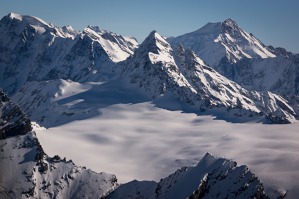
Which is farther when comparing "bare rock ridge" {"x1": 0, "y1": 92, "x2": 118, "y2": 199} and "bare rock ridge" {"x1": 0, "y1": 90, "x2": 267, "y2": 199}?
"bare rock ridge" {"x1": 0, "y1": 92, "x2": 118, "y2": 199}

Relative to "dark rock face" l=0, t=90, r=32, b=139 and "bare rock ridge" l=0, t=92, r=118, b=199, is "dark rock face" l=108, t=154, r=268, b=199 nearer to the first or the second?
"bare rock ridge" l=0, t=92, r=118, b=199

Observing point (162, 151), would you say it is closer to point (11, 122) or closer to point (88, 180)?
point (88, 180)

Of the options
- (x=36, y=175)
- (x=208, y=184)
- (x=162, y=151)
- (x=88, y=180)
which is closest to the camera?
(x=208, y=184)

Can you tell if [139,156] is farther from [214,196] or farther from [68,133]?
[214,196]

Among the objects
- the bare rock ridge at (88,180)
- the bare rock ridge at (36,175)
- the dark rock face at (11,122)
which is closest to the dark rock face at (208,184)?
the bare rock ridge at (88,180)

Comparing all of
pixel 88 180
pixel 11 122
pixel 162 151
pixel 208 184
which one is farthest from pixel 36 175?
pixel 162 151

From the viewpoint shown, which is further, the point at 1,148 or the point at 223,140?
the point at 223,140

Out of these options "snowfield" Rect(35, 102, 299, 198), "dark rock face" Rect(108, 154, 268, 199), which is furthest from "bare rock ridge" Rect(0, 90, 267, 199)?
"snowfield" Rect(35, 102, 299, 198)

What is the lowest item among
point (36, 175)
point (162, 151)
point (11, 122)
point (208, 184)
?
point (162, 151)

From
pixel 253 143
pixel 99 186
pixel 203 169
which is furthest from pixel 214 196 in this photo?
pixel 253 143
